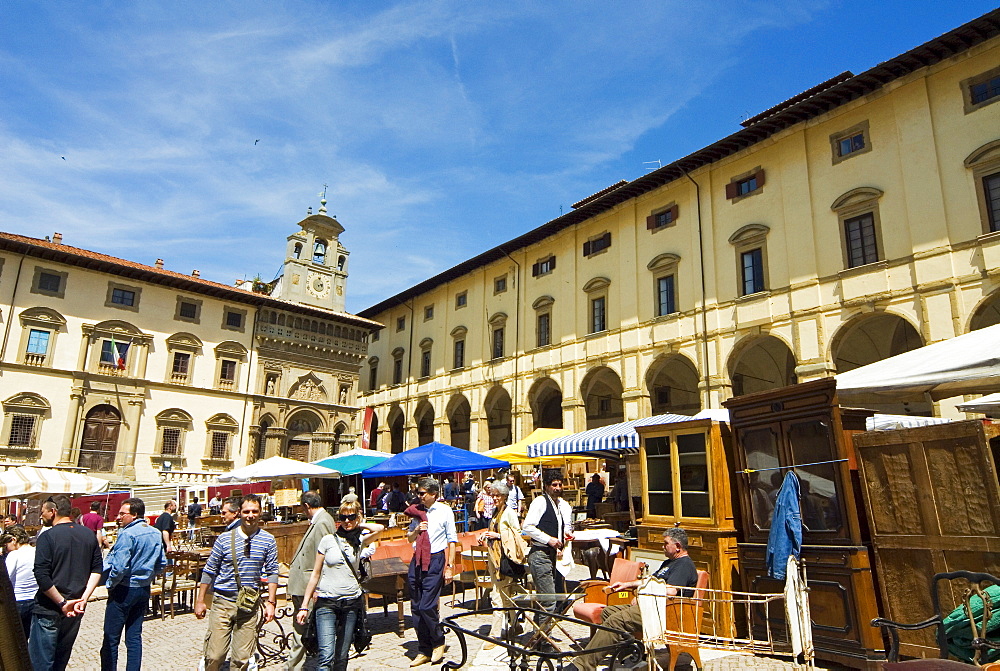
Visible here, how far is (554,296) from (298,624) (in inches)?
913

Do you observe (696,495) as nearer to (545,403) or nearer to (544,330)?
(544,330)

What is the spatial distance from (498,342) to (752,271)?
42.4 ft

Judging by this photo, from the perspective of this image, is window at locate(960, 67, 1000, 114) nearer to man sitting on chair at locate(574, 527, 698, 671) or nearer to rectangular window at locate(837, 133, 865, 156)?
rectangular window at locate(837, 133, 865, 156)

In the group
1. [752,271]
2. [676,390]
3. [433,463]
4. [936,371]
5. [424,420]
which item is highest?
[752,271]

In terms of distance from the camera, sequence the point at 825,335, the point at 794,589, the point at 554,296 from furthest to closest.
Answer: the point at 554,296 → the point at 825,335 → the point at 794,589

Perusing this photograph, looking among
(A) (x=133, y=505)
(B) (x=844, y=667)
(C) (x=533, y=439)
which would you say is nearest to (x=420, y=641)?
(A) (x=133, y=505)

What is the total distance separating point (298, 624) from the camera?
17.7 ft

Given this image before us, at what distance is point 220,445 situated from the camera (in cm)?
3150

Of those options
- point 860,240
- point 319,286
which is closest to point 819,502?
point 860,240

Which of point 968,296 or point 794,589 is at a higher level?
point 968,296

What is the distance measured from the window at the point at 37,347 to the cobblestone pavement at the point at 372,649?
2273 cm

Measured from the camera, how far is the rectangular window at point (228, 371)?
3225 cm

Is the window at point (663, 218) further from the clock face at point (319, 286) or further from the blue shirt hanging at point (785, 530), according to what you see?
the clock face at point (319, 286)

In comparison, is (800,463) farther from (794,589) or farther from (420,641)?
(420,641)
